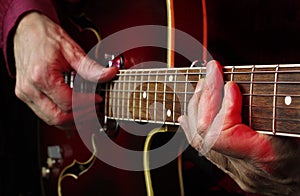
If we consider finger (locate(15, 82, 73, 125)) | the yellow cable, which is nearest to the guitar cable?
the yellow cable

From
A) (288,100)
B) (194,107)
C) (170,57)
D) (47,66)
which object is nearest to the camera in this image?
(288,100)

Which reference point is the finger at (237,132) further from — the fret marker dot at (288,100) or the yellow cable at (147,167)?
the yellow cable at (147,167)

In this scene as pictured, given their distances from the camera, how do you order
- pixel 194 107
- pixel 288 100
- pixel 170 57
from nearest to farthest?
pixel 288 100, pixel 194 107, pixel 170 57

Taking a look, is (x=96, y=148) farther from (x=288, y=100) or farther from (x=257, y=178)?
(x=288, y=100)

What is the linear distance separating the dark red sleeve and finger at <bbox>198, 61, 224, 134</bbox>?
1.68 ft

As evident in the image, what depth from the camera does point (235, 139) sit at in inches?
→ 20.0

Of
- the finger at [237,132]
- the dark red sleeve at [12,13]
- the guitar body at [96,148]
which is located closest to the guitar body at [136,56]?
the guitar body at [96,148]

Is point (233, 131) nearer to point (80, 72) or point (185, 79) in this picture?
point (185, 79)

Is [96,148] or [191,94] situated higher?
[191,94]

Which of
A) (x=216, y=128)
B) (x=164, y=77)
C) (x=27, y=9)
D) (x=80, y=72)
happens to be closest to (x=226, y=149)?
(x=216, y=128)

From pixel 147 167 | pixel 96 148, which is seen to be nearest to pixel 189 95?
pixel 147 167

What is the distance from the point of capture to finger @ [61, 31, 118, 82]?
746 mm

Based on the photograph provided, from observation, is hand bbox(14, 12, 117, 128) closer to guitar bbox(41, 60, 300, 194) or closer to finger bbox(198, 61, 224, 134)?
guitar bbox(41, 60, 300, 194)

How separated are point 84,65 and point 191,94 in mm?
294
